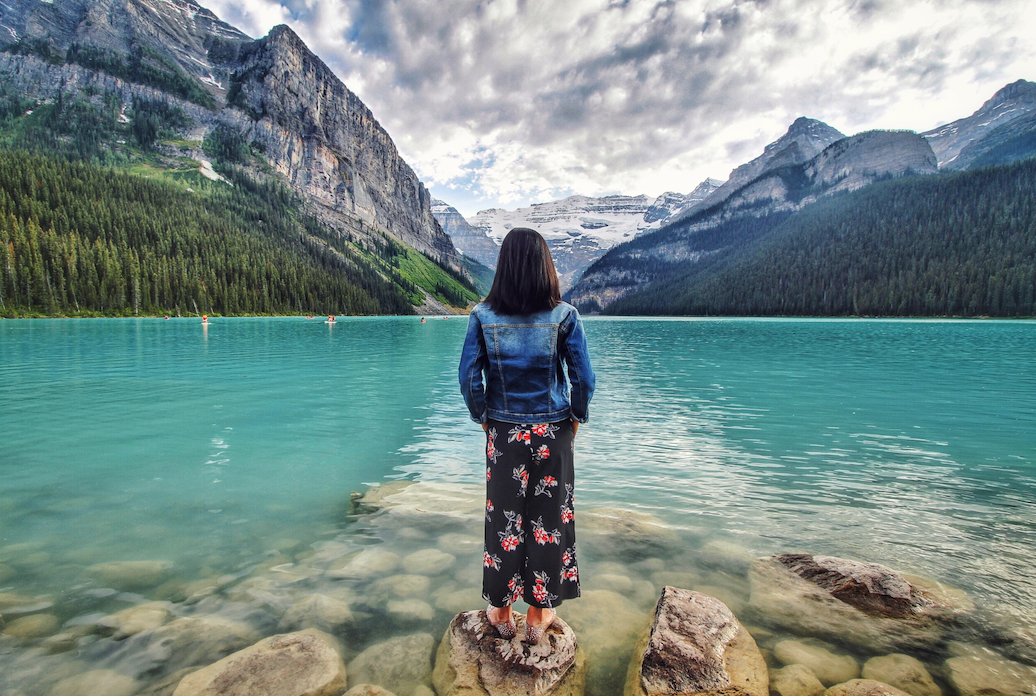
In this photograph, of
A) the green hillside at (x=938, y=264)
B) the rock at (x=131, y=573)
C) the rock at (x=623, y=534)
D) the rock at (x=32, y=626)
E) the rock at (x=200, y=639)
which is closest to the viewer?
the rock at (x=200, y=639)

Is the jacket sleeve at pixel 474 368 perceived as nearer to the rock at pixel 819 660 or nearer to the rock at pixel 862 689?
the rock at pixel 862 689

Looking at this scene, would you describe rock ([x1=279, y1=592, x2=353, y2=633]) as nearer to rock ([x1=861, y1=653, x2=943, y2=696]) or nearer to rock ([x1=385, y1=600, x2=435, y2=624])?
rock ([x1=385, y1=600, x2=435, y2=624])

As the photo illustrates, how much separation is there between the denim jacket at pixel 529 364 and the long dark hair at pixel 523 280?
93 millimetres

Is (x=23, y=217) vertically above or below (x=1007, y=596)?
above

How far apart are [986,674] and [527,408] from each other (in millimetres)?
5166

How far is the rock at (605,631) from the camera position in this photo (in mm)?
4676

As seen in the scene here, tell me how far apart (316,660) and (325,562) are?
7.98 ft

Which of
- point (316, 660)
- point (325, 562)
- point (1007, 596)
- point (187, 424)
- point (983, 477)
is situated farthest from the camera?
point (187, 424)

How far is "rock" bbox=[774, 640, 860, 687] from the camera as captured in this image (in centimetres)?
463

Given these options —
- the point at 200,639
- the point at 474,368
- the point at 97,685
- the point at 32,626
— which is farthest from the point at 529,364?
the point at 32,626

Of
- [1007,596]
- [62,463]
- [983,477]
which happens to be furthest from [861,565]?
[62,463]

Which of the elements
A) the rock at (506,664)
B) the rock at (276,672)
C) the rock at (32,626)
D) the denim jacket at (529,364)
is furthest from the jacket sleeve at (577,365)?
the rock at (32,626)

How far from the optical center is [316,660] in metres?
4.64

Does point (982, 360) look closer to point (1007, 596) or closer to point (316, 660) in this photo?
point (1007, 596)
